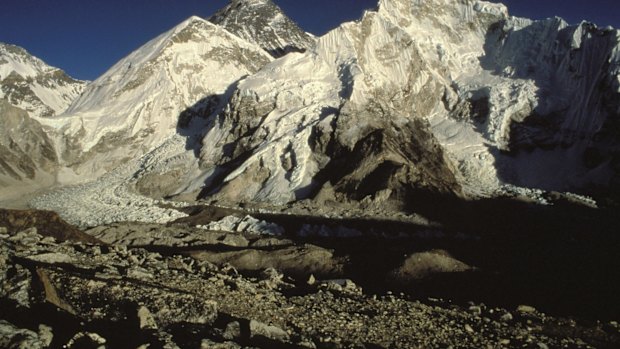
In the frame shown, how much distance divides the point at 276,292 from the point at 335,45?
49.8 meters

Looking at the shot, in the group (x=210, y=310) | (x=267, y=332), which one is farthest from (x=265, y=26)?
(x=267, y=332)

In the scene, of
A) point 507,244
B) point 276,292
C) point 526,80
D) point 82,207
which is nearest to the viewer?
point 276,292

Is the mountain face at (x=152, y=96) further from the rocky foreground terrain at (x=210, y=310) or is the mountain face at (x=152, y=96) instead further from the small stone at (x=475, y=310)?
the small stone at (x=475, y=310)

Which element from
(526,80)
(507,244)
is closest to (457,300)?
(507,244)

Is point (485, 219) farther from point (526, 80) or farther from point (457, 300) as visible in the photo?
point (526, 80)

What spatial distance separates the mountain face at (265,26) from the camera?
99500 millimetres

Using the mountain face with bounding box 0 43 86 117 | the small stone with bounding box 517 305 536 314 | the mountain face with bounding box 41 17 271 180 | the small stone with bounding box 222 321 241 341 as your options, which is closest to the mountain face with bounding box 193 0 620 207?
the mountain face with bounding box 41 17 271 180

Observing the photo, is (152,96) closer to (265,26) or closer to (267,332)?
(265,26)

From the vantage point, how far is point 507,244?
1136 inches

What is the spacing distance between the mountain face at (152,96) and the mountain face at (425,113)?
12961 mm

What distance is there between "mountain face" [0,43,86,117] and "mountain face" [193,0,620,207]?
158ft

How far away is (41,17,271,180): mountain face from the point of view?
63.4 meters

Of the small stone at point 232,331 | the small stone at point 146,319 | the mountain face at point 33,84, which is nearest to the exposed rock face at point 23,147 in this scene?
the mountain face at point 33,84

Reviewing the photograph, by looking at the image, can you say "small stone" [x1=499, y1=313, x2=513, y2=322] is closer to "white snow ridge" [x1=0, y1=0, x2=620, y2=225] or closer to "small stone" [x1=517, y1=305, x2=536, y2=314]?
"small stone" [x1=517, y1=305, x2=536, y2=314]
